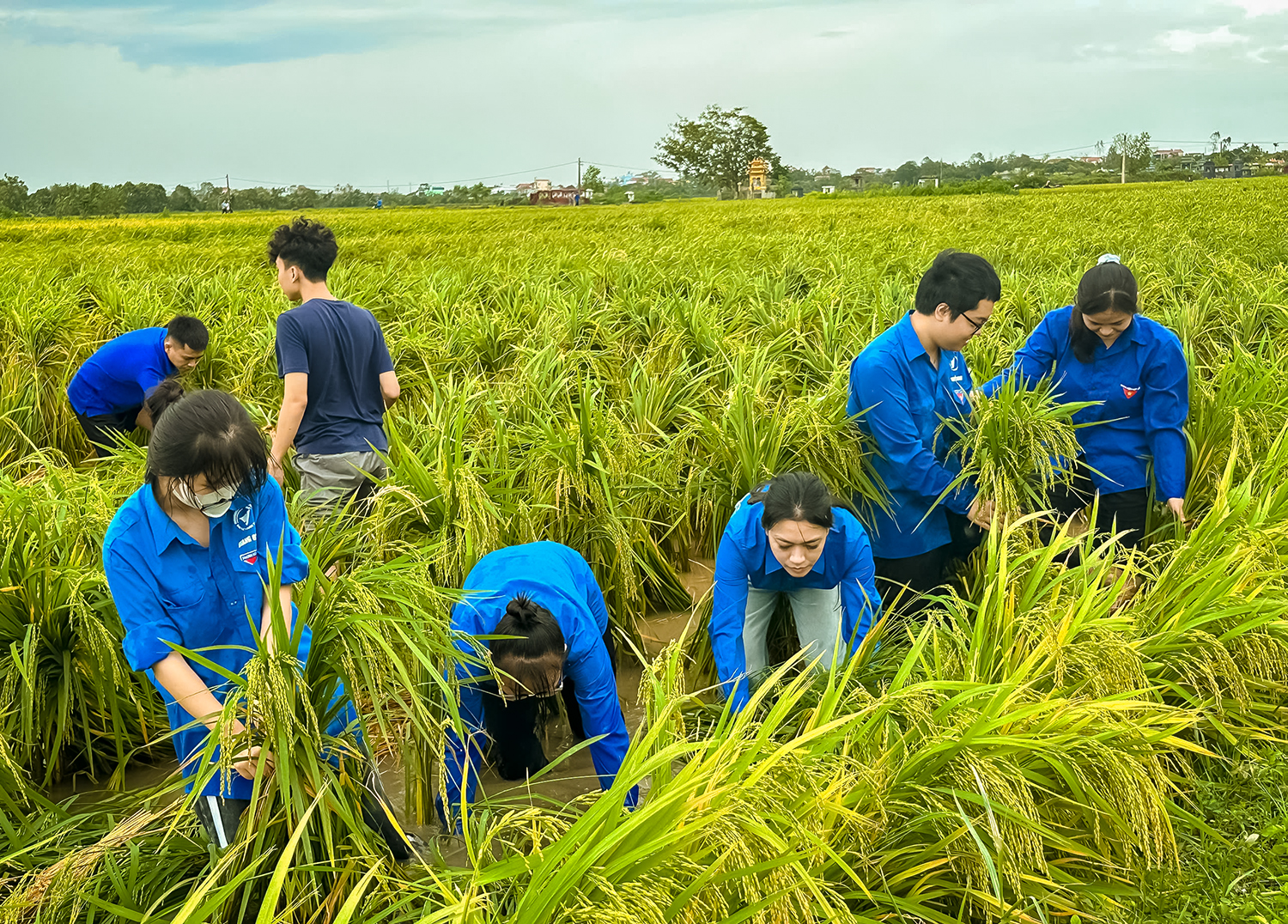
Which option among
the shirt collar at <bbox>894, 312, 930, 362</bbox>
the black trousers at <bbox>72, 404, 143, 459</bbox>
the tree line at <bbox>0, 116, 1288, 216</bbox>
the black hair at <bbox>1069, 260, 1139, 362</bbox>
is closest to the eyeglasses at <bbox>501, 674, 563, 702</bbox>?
the shirt collar at <bbox>894, 312, 930, 362</bbox>

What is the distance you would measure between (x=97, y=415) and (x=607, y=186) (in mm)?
62001

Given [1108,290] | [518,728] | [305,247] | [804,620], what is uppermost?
[305,247]

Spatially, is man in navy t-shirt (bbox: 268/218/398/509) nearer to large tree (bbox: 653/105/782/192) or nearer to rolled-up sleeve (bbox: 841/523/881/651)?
rolled-up sleeve (bbox: 841/523/881/651)

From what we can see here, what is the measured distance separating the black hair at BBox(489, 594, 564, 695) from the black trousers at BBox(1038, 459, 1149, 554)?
2.17m

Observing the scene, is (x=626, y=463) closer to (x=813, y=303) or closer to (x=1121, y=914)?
(x=1121, y=914)

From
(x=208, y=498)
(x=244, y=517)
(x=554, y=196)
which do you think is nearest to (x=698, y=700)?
(x=244, y=517)

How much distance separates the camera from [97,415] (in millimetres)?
4785

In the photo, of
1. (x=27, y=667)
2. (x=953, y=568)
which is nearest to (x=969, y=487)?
(x=953, y=568)

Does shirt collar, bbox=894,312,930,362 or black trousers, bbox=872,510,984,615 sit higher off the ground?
shirt collar, bbox=894,312,930,362

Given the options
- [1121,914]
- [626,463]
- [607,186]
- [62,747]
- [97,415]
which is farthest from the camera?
[607,186]

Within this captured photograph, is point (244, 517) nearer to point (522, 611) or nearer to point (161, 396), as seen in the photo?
point (522, 611)

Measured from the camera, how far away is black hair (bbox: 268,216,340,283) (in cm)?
338

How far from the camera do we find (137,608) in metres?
1.96

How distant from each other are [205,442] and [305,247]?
5.79 ft
